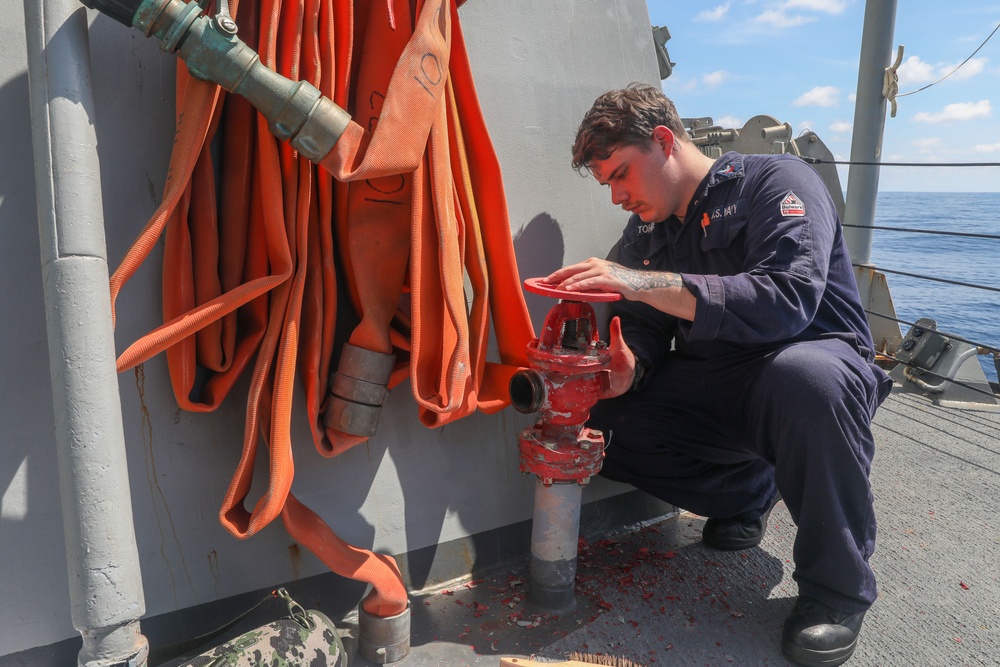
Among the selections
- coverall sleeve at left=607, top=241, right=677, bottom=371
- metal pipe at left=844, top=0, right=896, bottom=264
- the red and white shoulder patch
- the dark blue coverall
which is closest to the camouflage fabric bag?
the dark blue coverall

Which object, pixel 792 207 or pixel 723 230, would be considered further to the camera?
pixel 723 230

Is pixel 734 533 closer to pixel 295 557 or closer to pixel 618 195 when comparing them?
pixel 618 195

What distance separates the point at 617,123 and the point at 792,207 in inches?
19.8

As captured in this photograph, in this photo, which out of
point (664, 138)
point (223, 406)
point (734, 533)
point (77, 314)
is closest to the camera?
point (77, 314)

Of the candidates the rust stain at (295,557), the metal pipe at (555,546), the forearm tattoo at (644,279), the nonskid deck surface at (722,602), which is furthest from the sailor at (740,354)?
the rust stain at (295,557)

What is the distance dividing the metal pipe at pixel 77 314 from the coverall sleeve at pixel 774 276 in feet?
4.12

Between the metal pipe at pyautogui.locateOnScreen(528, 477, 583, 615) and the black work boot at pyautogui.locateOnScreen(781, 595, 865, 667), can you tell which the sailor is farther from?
the metal pipe at pyautogui.locateOnScreen(528, 477, 583, 615)

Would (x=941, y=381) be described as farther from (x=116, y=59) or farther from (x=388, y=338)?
(x=116, y=59)

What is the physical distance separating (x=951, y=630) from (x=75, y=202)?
2166 millimetres

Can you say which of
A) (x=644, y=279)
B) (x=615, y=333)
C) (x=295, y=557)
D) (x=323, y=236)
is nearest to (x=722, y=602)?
(x=615, y=333)

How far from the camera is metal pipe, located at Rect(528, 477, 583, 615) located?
1797mm

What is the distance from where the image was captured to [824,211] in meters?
1.91

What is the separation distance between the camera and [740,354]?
6.57 ft

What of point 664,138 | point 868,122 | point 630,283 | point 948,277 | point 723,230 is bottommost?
point 948,277
